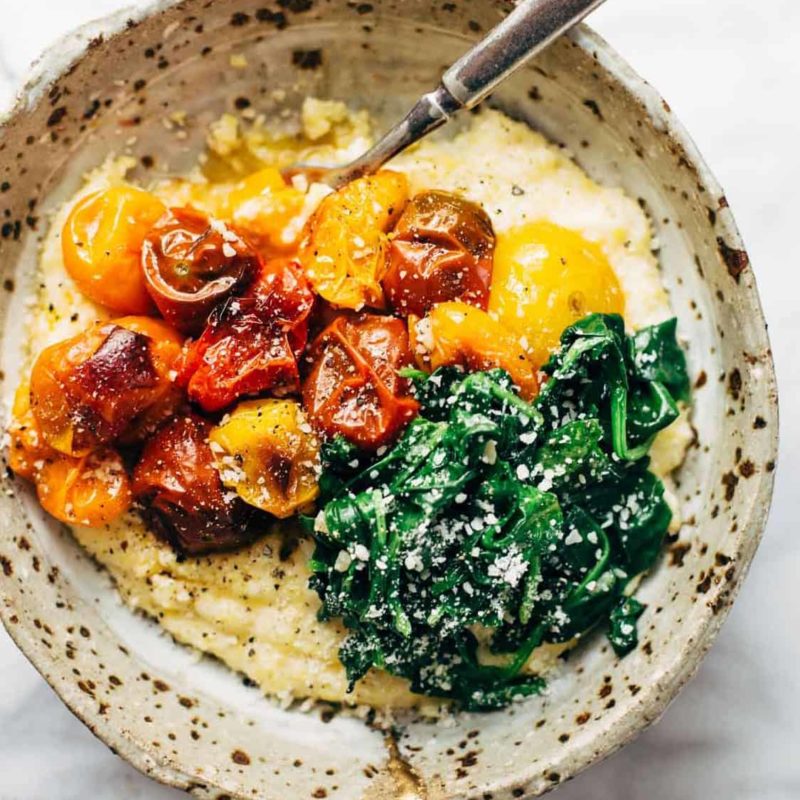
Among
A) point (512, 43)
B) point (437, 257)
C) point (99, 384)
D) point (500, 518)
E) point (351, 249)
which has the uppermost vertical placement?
point (512, 43)

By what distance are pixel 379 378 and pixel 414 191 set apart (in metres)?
0.77

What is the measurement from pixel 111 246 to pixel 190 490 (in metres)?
0.91

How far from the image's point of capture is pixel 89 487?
11.3 ft

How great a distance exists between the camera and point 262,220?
3.60m

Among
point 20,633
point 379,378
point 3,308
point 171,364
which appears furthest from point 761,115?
point 20,633

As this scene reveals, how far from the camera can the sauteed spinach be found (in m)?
3.29

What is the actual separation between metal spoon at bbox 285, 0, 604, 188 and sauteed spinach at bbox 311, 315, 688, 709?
0.86 metres

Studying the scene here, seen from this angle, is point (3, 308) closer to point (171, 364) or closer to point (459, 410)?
point (171, 364)

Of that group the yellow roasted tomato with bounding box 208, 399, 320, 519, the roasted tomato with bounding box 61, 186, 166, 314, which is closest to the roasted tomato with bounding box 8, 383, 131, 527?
the yellow roasted tomato with bounding box 208, 399, 320, 519

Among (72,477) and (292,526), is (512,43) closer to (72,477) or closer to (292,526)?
(292,526)

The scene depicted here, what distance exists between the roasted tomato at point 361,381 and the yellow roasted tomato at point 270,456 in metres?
0.08

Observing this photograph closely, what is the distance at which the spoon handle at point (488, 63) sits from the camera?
308cm

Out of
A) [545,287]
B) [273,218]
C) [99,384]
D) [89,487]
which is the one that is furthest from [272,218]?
[89,487]

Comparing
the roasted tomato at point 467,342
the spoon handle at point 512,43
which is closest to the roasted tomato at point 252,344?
the roasted tomato at point 467,342
